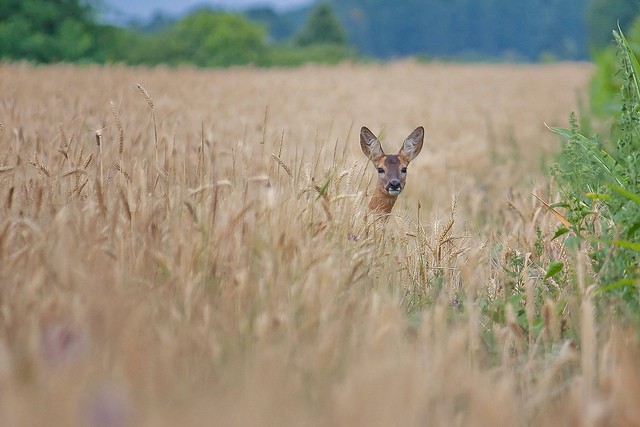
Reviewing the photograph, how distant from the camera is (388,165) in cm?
637

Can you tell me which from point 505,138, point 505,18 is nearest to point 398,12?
point 505,18

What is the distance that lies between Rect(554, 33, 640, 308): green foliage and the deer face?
1.51 meters

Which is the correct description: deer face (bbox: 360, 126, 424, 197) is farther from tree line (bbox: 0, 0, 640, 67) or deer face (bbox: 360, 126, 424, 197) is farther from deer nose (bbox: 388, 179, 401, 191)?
tree line (bbox: 0, 0, 640, 67)

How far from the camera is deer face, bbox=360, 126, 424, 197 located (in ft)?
20.4

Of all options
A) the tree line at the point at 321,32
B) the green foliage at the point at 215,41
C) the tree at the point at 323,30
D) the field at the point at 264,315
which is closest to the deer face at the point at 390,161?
the field at the point at 264,315

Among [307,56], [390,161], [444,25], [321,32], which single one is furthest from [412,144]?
[444,25]

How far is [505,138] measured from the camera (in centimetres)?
1461

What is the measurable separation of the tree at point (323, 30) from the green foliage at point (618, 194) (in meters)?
69.4

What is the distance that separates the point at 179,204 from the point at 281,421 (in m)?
2.11

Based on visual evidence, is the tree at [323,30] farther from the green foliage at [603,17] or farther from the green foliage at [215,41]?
the green foliage at [603,17]

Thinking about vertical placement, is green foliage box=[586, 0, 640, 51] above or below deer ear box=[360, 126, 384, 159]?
above

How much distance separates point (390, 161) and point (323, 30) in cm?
6880

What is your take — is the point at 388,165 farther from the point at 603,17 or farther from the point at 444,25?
the point at 444,25

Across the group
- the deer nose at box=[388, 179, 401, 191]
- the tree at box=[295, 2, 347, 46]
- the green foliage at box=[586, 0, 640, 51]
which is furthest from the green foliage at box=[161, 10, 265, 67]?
the deer nose at box=[388, 179, 401, 191]
